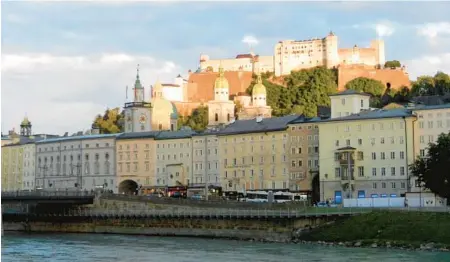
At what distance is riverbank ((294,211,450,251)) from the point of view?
4694 centimetres

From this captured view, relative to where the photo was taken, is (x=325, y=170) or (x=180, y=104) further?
(x=180, y=104)

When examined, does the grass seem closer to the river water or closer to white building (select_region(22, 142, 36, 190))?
the river water

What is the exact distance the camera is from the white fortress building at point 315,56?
15012cm

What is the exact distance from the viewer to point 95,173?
353ft

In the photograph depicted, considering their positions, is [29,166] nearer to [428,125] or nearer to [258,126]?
[258,126]

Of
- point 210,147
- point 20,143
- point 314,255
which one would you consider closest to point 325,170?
point 210,147

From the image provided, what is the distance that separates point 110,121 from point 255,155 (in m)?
48.3

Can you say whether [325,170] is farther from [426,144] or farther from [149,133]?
[149,133]

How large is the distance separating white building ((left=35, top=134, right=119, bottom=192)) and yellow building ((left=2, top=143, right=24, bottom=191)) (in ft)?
17.7

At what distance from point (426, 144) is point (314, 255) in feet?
119

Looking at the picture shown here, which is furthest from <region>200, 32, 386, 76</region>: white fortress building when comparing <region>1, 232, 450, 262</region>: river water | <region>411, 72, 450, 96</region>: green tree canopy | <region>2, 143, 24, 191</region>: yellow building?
<region>1, 232, 450, 262</region>: river water

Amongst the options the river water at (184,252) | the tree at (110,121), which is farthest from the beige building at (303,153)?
the tree at (110,121)

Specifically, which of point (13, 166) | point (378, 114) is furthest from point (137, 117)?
point (378, 114)

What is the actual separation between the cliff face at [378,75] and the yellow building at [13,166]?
51808mm
